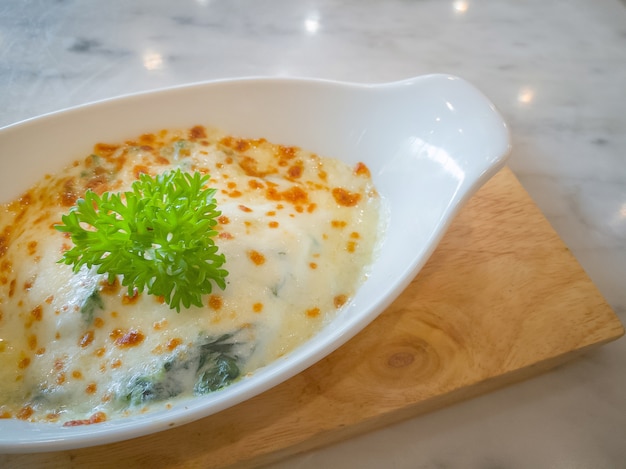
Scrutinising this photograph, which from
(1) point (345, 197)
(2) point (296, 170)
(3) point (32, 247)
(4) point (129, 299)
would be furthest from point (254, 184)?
(3) point (32, 247)

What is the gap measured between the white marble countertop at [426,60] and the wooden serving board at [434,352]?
16 cm

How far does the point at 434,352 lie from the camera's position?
1.29m

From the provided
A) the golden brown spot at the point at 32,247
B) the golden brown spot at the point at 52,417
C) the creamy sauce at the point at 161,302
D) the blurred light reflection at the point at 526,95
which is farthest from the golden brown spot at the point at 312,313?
the blurred light reflection at the point at 526,95

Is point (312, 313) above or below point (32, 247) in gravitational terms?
below

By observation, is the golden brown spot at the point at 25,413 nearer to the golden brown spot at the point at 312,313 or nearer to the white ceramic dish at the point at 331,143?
the white ceramic dish at the point at 331,143

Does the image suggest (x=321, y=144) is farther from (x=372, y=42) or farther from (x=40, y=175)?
(x=372, y=42)

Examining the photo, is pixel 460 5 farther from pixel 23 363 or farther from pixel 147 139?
pixel 23 363

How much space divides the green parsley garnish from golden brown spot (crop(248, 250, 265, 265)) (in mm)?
89

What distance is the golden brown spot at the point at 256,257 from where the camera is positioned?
1271mm

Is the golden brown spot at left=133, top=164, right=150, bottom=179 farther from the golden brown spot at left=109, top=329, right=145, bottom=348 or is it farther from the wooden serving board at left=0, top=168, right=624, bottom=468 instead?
the wooden serving board at left=0, top=168, right=624, bottom=468

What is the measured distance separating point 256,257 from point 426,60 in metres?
1.50

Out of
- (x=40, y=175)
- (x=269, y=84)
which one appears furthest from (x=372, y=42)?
(x=40, y=175)

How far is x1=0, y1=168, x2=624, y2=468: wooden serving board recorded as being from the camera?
1.15 metres

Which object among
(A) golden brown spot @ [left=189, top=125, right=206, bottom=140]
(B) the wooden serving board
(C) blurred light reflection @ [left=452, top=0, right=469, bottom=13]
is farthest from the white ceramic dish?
(C) blurred light reflection @ [left=452, top=0, right=469, bottom=13]
